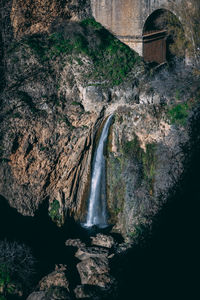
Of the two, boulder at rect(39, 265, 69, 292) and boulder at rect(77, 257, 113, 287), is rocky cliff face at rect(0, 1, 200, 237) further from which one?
boulder at rect(39, 265, 69, 292)

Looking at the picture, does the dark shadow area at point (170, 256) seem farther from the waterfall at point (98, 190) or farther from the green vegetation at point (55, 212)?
the green vegetation at point (55, 212)

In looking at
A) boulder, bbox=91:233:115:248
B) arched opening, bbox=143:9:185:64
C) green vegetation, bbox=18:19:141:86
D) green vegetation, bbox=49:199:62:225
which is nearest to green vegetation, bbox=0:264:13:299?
green vegetation, bbox=49:199:62:225

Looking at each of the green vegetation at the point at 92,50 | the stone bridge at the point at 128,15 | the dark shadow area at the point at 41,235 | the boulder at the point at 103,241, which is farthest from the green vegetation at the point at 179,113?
the dark shadow area at the point at 41,235

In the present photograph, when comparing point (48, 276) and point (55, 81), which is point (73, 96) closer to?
point (55, 81)

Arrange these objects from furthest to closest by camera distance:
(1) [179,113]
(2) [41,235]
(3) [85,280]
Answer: (1) [179,113] < (2) [41,235] < (3) [85,280]

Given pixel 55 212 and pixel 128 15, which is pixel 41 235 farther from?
pixel 128 15

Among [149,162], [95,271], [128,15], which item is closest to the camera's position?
[95,271]

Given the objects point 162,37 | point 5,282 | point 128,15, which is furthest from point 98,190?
point 162,37
